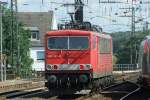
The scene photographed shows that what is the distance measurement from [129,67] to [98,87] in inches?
2158

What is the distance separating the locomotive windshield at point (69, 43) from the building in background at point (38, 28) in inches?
2021

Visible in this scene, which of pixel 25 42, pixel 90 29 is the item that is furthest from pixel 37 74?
pixel 90 29

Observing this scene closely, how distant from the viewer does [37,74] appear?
67312mm

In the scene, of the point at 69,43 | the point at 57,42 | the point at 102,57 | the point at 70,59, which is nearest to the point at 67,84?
the point at 70,59

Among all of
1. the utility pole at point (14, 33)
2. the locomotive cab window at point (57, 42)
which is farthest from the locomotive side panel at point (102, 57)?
the utility pole at point (14, 33)

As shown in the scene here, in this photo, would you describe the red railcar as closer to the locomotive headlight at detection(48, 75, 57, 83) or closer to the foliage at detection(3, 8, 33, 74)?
the locomotive headlight at detection(48, 75, 57, 83)

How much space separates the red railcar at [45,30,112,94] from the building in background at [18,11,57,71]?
51347mm

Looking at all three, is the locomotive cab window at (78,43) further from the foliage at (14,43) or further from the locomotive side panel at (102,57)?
the foliage at (14,43)

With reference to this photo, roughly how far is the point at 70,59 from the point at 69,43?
884 millimetres

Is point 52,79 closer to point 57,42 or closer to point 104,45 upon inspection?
point 57,42

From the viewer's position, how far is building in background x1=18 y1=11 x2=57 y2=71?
83.8 meters

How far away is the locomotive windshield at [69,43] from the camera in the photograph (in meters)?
28.9

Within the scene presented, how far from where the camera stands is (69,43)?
29.1m

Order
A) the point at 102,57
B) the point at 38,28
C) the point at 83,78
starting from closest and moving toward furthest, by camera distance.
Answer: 1. the point at 83,78
2. the point at 102,57
3. the point at 38,28
